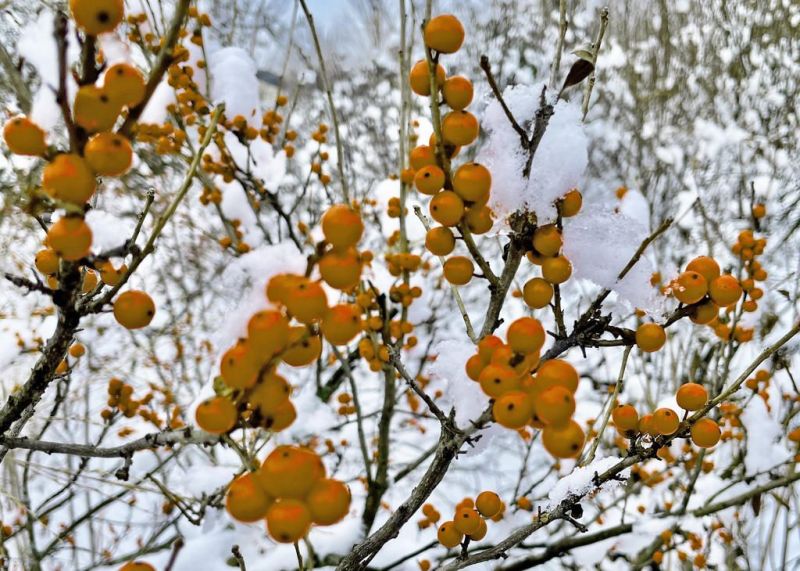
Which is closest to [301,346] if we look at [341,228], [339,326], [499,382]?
[339,326]

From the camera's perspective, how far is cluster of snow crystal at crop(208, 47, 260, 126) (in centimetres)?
244

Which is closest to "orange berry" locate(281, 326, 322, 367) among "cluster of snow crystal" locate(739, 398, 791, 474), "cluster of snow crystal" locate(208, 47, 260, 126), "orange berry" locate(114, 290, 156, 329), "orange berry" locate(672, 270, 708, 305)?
"orange berry" locate(114, 290, 156, 329)

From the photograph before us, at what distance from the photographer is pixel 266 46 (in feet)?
25.4

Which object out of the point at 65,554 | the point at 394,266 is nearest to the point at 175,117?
the point at 394,266

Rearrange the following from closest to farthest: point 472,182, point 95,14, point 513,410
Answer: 1. point 95,14
2. point 513,410
3. point 472,182

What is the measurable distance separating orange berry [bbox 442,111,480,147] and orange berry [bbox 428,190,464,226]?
9 centimetres

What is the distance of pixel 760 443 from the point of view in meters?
2.37

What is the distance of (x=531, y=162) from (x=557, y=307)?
25cm

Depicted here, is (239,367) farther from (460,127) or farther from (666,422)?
(666,422)

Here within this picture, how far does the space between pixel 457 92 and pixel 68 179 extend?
0.57 m

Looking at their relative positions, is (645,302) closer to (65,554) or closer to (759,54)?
(65,554)

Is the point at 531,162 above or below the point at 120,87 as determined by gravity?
above

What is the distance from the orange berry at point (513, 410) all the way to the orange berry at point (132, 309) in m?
0.52

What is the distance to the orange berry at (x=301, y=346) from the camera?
643mm
